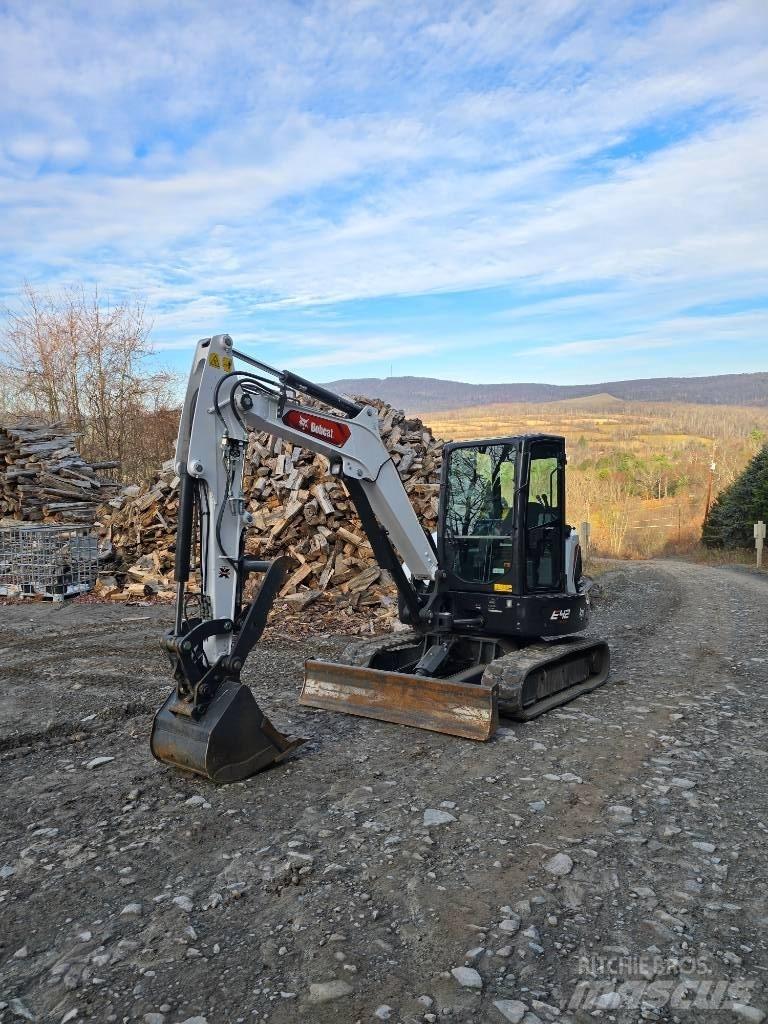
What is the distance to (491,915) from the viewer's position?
150 inches

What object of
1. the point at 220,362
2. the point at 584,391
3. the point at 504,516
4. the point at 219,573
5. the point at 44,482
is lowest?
the point at 219,573

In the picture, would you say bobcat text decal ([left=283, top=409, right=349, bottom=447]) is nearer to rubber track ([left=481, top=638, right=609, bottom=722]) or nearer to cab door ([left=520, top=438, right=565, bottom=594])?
cab door ([left=520, top=438, right=565, bottom=594])

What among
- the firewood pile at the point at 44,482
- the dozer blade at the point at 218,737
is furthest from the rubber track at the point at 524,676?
the firewood pile at the point at 44,482

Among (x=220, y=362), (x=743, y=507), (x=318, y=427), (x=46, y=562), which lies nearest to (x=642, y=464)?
(x=743, y=507)

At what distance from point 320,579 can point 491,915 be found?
9.25 meters

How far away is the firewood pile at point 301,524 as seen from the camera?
41.6 feet

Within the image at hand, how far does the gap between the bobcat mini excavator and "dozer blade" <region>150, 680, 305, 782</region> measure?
0.03ft

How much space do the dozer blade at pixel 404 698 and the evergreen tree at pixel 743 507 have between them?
81.5 feet

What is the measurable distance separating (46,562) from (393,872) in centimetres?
1223

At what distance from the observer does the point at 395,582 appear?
7547 mm

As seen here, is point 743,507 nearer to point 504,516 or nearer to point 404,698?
point 504,516

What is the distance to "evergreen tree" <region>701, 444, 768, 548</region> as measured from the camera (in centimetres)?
2824

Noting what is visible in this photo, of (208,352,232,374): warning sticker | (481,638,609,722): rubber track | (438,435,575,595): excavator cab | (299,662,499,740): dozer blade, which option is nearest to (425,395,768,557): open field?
(438,435,575,595): excavator cab

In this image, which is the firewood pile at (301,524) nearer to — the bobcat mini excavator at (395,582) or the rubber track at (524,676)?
the bobcat mini excavator at (395,582)
